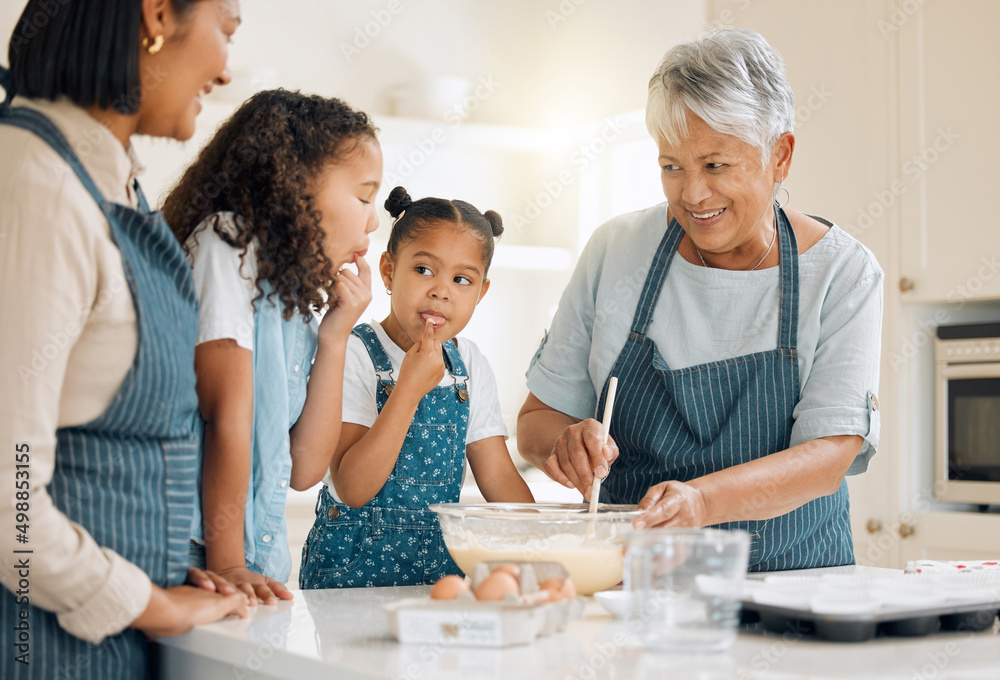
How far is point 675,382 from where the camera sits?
1461 millimetres

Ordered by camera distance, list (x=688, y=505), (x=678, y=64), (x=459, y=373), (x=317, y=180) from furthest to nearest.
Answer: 1. (x=459, y=373)
2. (x=678, y=64)
3. (x=317, y=180)
4. (x=688, y=505)

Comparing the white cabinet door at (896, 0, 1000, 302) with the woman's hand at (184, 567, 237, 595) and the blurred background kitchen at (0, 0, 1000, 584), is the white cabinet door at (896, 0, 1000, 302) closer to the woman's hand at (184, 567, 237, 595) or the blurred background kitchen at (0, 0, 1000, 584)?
the blurred background kitchen at (0, 0, 1000, 584)

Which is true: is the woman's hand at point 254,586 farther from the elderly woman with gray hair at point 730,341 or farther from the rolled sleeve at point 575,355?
the rolled sleeve at point 575,355

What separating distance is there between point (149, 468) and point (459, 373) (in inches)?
30.8

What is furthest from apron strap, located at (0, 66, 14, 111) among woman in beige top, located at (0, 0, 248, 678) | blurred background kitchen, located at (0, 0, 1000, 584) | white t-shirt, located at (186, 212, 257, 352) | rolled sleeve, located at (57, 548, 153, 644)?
blurred background kitchen, located at (0, 0, 1000, 584)

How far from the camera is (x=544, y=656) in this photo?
772 millimetres

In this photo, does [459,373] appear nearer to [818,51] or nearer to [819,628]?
[819,628]

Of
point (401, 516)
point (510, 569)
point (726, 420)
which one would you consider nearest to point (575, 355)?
point (726, 420)

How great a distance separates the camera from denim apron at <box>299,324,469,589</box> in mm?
1504

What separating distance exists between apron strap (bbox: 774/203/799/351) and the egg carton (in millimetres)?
725

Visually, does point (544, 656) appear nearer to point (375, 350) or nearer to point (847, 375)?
point (847, 375)

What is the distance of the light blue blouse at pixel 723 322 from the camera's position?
138 centimetres

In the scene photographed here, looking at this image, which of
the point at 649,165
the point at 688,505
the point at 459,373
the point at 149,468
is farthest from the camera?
the point at 649,165

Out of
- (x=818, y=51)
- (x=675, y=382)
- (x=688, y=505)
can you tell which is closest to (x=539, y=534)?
(x=688, y=505)
